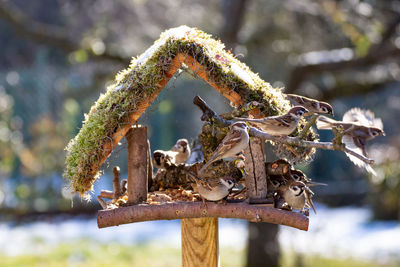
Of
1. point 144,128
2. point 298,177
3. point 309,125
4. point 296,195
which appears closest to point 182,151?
point 144,128

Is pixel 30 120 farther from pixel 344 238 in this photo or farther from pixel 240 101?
pixel 240 101

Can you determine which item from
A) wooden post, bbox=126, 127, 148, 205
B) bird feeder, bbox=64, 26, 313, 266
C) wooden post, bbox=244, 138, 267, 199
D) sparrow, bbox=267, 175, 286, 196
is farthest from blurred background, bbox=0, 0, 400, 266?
sparrow, bbox=267, 175, 286, 196

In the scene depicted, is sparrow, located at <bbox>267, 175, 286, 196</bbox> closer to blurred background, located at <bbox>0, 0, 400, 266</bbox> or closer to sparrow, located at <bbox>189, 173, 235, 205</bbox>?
sparrow, located at <bbox>189, 173, 235, 205</bbox>

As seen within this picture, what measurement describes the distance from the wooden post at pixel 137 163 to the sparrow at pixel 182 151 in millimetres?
420

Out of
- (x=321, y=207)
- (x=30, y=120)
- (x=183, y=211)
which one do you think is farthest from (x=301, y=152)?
(x=30, y=120)

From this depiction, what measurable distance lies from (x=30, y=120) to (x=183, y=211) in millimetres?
9198

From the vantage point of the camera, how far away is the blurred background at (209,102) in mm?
5801

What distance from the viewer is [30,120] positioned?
10664 millimetres

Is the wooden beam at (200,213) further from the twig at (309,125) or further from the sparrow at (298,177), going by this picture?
the twig at (309,125)

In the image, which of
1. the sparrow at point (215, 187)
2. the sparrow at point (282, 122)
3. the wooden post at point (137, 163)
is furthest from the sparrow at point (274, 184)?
the wooden post at point (137, 163)

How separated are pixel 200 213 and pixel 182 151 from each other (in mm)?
713

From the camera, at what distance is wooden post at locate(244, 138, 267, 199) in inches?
92.5

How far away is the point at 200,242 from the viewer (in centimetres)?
268

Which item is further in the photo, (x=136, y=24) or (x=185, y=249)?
(x=136, y=24)
